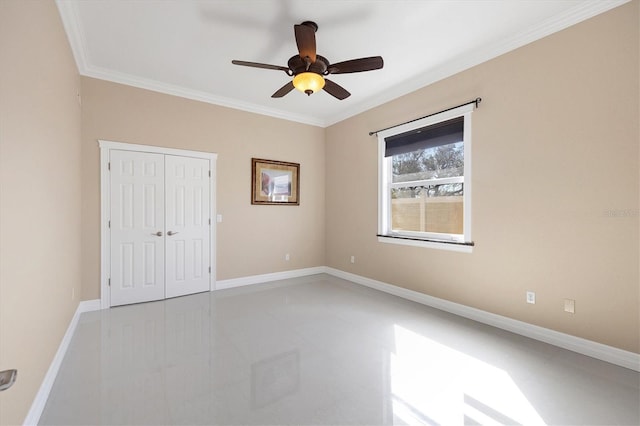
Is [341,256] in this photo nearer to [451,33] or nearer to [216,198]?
[216,198]

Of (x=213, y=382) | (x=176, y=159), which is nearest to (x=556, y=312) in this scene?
(x=213, y=382)

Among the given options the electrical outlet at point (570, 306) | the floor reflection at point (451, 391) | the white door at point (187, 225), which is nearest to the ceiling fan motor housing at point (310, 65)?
the white door at point (187, 225)

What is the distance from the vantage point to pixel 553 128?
8.75ft

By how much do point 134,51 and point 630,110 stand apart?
4.69 meters

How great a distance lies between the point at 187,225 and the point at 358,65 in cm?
322

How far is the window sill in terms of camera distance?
336 centimetres

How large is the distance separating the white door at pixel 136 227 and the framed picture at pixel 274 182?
1.40 m

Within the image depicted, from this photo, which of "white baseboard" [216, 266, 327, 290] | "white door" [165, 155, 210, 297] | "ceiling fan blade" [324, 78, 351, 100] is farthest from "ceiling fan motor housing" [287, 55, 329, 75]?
"white baseboard" [216, 266, 327, 290]

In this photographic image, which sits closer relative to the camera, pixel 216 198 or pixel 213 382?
pixel 213 382

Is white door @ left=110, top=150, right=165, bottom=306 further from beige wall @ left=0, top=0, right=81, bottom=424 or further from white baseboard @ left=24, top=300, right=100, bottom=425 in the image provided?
beige wall @ left=0, top=0, right=81, bottom=424

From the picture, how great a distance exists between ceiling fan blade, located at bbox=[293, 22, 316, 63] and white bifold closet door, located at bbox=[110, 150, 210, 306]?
2606 mm

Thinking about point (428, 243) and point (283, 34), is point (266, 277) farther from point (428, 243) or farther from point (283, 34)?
point (283, 34)

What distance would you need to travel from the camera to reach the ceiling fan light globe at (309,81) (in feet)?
8.30

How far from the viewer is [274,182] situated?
5.07m
